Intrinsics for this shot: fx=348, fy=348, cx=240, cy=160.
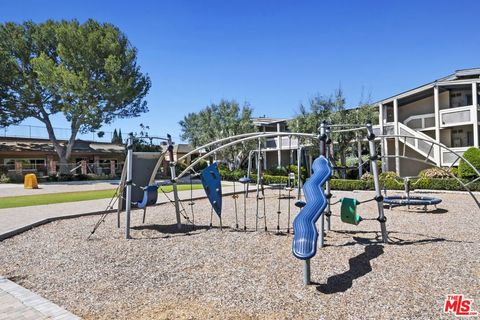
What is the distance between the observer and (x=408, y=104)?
84.9 feet

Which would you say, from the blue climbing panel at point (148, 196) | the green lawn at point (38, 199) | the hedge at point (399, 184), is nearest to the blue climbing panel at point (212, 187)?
the blue climbing panel at point (148, 196)

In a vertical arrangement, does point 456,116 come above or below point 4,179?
above

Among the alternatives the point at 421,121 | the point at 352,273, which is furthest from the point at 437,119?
the point at 352,273

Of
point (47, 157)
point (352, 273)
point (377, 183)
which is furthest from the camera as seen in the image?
point (47, 157)

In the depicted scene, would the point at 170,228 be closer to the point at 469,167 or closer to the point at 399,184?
the point at 399,184

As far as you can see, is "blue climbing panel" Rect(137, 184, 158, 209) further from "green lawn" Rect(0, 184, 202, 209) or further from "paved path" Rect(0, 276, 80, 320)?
"green lawn" Rect(0, 184, 202, 209)

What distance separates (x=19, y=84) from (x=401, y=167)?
3380 cm

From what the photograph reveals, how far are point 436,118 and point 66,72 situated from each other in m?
29.1

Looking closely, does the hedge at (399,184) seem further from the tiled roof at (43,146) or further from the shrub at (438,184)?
the tiled roof at (43,146)

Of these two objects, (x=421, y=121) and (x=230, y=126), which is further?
(x=230, y=126)

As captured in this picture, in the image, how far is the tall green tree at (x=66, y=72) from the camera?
31.0 meters

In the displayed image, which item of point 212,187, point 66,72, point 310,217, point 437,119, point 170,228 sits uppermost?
point 66,72

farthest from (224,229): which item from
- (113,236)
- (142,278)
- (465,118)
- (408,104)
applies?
(408,104)

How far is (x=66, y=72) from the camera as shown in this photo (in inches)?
1182
